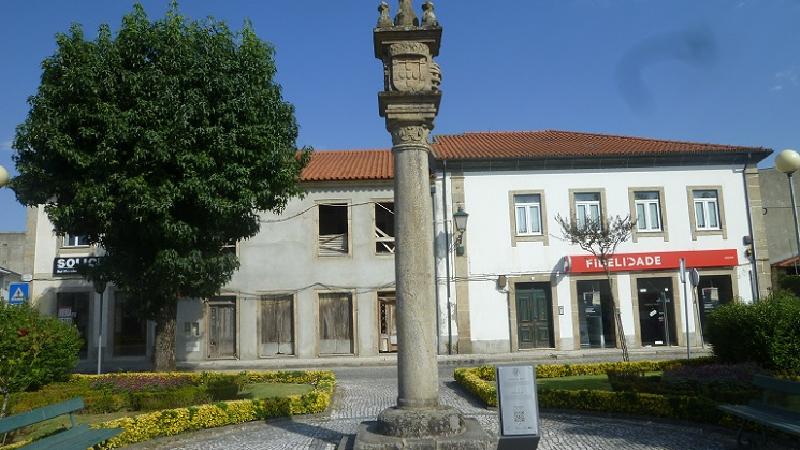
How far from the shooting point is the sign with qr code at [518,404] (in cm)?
661

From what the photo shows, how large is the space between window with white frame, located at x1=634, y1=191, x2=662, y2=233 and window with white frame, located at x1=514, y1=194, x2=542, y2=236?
137 inches

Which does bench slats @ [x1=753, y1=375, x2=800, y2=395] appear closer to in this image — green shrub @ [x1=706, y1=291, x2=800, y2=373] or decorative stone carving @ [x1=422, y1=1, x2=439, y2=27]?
green shrub @ [x1=706, y1=291, x2=800, y2=373]

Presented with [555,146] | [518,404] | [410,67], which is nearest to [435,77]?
[410,67]

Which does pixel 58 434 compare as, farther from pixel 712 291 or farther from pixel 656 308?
pixel 712 291

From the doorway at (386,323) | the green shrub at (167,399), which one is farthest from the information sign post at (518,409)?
the doorway at (386,323)

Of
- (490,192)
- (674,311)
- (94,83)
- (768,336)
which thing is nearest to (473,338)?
(490,192)

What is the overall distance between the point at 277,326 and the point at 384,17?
15.9m

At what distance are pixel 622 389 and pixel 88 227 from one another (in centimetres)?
1153

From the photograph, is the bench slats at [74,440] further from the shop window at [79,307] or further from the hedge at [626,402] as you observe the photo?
the shop window at [79,307]

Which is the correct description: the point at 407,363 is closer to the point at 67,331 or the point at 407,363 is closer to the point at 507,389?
the point at 507,389

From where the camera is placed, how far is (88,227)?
13938 mm

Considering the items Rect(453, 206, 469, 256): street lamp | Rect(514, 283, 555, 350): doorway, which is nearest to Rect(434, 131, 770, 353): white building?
Rect(514, 283, 555, 350): doorway

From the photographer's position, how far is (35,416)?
6215mm

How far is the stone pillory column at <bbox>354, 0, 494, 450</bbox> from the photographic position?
6727 mm
